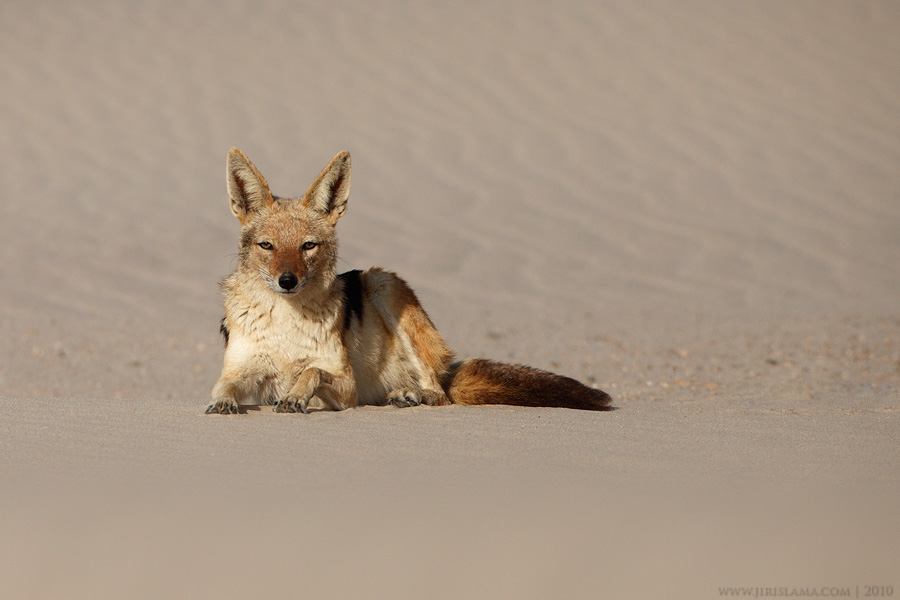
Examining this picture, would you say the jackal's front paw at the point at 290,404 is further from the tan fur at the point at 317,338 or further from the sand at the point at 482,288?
the sand at the point at 482,288

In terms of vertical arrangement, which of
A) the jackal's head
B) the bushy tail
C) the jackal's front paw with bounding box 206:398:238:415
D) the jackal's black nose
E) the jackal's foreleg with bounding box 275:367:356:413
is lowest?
the jackal's front paw with bounding box 206:398:238:415

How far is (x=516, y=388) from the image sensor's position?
599 cm

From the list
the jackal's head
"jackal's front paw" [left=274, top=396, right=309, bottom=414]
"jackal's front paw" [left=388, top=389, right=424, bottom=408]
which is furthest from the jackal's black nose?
"jackal's front paw" [left=388, top=389, right=424, bottom=408]

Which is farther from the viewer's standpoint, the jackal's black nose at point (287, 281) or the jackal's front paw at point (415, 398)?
the jackal's front paw at point (415, 398)

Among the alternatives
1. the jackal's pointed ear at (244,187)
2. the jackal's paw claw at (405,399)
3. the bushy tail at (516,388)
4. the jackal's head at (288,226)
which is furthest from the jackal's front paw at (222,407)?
the bushy tail at (516,388)

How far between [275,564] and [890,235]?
52.5 ft

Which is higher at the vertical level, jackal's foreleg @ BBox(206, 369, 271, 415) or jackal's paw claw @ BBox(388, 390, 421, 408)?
jackal's paw claw @ BBox(388, 390, 421, 408)

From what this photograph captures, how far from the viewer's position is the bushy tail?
19.4ft

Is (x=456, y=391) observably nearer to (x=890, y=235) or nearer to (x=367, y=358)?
(x=367, y=358)

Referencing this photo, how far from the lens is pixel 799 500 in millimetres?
3588

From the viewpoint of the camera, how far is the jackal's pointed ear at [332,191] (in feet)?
19.1

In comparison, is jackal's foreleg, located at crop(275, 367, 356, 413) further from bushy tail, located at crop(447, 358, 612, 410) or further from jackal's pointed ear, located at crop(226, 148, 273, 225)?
jackal's pointed ear, located at crop(226, 148, 273, 225)

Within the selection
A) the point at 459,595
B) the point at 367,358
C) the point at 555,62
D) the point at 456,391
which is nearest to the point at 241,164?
the point at 367,358

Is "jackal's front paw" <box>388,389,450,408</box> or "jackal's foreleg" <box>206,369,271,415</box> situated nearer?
"jackal's foreleg" <box>206,369,271,415</box>
